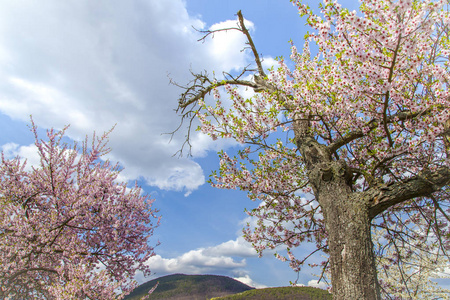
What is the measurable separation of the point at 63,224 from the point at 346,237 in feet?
22.5

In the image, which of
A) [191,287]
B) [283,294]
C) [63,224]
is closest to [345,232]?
[63,224]

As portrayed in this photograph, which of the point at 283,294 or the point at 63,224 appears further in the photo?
the point at 283,294

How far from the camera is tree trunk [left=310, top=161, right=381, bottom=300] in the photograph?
167 inches

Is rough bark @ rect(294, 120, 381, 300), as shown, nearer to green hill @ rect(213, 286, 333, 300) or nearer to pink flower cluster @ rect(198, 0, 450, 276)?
pink flower cluster @ rect(198, 0, 450, 276)

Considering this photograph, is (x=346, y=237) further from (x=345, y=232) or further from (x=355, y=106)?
(x=355, y=106)

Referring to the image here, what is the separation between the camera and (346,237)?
181 inches

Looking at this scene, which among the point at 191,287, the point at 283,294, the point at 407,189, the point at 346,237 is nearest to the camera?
the point at 346,237

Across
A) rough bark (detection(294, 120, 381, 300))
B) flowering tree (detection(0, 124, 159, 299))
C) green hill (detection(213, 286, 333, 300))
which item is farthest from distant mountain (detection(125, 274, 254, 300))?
rough bark (detection(294, 120, 381, 300))

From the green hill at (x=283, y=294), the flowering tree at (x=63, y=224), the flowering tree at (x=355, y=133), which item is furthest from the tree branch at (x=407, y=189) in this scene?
the green hill at (x=283, y=294)

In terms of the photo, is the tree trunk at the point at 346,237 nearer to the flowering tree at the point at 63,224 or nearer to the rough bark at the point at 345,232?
the rough bark at the point at 345,232

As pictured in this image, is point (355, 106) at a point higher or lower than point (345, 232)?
higher

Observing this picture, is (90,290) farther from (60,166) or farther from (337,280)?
(337,280)

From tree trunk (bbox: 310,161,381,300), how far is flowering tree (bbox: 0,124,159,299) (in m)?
5.18

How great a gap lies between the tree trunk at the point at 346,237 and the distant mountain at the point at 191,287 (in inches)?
4512
